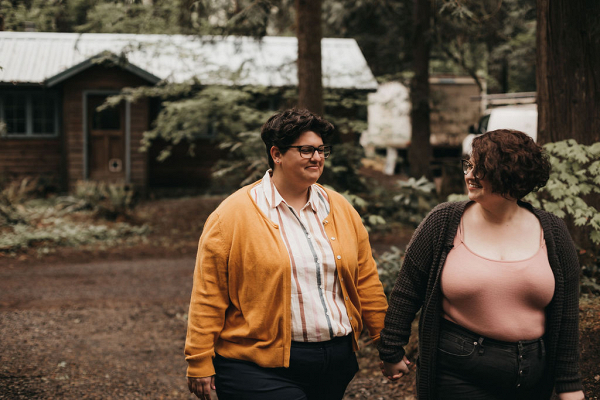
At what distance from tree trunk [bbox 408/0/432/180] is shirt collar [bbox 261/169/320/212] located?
43.1 ft

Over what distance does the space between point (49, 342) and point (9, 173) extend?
1464 cm

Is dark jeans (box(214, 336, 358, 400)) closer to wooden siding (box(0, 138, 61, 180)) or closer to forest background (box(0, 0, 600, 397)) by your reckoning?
forest background (box(0, 0, 600, 397))

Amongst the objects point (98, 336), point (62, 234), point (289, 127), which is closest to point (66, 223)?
point (62, 234)

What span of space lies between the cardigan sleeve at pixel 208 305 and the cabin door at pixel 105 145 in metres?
16.8

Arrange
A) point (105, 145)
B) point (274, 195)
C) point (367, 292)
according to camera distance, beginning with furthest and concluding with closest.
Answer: point (105, 145), point (367, 292), point (274, 195)

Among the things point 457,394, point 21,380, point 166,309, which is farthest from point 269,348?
point 166,309

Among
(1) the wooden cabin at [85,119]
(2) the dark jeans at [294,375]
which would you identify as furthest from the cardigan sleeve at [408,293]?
(1) the wooden cabin at [85,119]

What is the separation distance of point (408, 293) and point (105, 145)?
1740 centimetres

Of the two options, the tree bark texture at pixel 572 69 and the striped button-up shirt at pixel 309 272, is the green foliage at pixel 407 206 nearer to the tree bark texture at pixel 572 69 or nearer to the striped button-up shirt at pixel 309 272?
the tree bark texture at pixel 572 69

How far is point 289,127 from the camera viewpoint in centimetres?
285

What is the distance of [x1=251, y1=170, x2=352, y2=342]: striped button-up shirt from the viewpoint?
276cm

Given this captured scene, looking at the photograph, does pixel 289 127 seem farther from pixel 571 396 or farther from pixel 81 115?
pixel 81 115

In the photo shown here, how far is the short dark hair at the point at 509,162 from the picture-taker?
8.42 ft

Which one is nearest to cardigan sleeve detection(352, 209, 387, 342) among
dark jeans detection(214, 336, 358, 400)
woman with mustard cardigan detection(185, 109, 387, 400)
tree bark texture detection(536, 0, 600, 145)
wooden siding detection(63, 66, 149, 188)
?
woman with mustard cardigan detection(185, 109, 387, 400)
